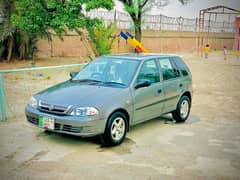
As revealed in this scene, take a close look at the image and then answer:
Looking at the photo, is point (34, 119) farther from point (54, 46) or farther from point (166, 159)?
point (54, 46)

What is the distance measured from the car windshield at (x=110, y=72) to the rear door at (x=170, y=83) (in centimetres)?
81

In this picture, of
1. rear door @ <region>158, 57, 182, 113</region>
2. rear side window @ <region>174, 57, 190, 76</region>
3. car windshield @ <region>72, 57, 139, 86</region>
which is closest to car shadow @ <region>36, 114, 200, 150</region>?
rear door @ <region>158, 57, 182, 113</region>

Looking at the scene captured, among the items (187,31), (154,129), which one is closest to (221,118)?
(154,129)

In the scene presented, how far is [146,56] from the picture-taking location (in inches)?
249

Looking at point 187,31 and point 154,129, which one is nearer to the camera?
point 154,129

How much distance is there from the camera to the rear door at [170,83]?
20.9ft

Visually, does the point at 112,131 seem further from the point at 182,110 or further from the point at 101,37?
the point at 101,37

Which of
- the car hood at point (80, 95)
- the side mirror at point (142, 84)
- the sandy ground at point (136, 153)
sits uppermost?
the side mirror at point (142, 84)

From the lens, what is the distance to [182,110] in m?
6.97

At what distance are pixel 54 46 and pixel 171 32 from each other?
38.0 feet

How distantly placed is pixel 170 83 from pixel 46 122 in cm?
273

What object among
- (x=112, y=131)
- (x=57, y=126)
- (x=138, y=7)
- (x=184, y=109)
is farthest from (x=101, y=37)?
(x=57, y=126)

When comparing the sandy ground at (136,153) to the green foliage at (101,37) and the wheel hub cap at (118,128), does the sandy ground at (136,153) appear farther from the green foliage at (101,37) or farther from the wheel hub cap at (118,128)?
the green foliage at (101,37)

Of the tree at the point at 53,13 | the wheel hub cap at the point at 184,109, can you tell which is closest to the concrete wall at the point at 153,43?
the tree at the point at 53,13
